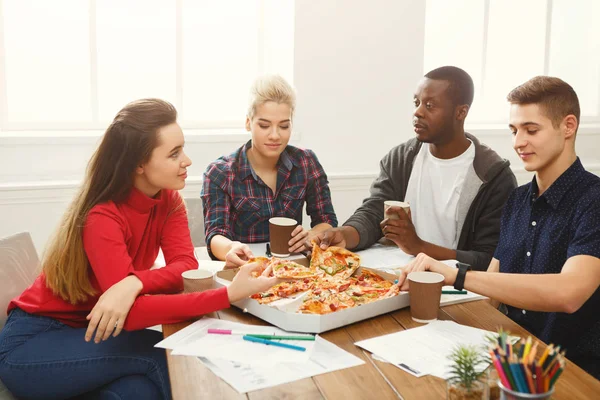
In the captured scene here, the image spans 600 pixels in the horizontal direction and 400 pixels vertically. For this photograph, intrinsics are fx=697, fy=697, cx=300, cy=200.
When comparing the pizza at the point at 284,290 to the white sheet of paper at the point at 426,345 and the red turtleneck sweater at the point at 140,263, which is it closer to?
the red turtleneck sweater at the point at 140,263

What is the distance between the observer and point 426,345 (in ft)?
5.11

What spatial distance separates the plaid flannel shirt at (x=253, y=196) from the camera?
8.79 ft

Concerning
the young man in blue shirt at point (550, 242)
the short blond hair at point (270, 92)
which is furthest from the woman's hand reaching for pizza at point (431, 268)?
the short blond hair at point (270, 92)

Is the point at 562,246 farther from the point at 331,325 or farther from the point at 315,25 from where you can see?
the point at 315,25

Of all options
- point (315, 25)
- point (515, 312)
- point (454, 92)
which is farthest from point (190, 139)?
point (515, 312)

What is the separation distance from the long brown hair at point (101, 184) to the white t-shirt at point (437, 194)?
117cm

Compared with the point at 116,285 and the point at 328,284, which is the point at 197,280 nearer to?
the point at 116,285

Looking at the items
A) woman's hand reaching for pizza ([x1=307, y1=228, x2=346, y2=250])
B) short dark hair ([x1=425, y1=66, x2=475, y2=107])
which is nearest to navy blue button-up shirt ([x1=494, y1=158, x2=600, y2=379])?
woman's hand reaching for pizza ([x1=307, y1=228, x2=346, y2=250])

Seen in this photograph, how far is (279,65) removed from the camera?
4.38 meters

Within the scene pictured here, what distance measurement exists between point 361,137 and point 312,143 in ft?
1.05

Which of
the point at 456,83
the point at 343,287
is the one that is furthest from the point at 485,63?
the point at 343,287

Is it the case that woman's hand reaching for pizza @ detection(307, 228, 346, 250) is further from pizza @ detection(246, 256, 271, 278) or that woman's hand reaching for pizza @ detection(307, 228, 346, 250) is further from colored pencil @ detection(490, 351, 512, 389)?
colored pencil @ detection(490, 351, 512, 389)

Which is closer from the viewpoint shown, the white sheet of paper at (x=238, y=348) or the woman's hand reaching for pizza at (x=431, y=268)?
the white sheet of paper at (x=238, y=348)

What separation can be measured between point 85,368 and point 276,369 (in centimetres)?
66
